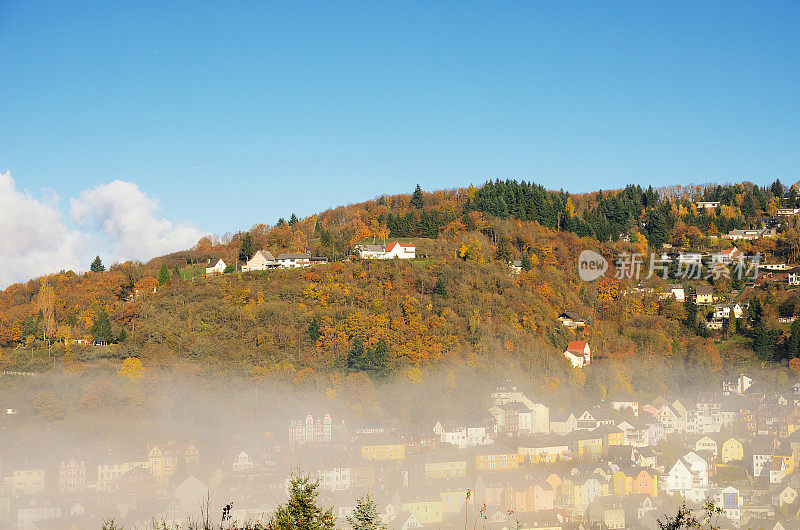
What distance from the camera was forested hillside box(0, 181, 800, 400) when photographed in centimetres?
3167

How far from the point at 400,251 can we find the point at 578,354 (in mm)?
11592

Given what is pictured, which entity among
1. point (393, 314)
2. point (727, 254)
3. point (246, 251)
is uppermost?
point (246, 251)

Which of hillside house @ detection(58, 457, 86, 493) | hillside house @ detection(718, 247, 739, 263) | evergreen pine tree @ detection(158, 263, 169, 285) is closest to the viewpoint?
hillside house @ detection(58, 457, 86, 493)

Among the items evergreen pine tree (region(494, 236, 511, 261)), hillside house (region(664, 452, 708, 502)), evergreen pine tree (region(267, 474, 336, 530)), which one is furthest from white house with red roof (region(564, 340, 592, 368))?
evergreen pine tree (region(267, 474, 336, 530))

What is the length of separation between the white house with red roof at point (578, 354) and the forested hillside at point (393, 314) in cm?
56

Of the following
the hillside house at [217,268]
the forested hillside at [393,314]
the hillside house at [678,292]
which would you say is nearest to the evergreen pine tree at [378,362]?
the forested hillside at [393,314]

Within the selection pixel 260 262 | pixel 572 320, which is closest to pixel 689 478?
pixel 572 320

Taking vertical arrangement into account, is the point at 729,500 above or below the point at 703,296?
below

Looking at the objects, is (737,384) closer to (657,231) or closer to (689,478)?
(689,478)

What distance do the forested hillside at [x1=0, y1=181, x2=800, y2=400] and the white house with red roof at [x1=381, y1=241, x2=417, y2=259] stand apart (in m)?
0.91

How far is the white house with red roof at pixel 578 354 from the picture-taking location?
3459 centimetres

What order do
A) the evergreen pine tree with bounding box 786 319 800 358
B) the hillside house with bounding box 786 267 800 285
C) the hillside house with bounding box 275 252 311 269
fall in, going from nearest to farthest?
the evergreen pine tree with bounding box 786 319 800 358
the hillside house with bounding box 275 252 311 269
the hillside house with bounding box 786 267 800 285

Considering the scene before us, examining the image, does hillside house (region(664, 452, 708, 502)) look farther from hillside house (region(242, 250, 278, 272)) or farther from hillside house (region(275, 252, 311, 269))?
hillside house (region(242, 250, 278, 272))

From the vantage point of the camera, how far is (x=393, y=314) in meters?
33.6
